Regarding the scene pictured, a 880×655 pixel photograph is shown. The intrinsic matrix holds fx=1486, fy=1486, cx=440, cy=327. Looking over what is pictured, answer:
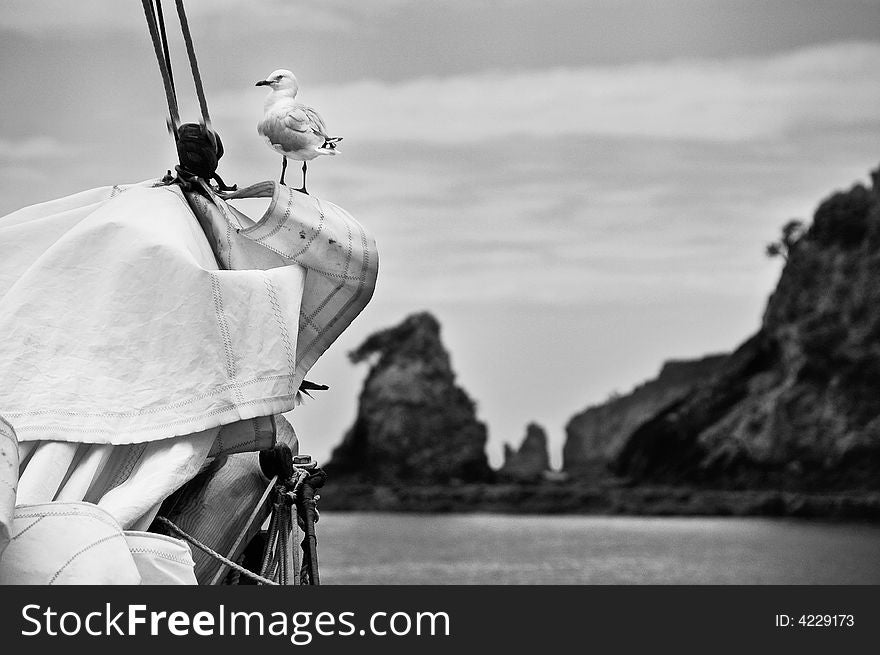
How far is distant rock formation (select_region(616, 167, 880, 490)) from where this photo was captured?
95875mm

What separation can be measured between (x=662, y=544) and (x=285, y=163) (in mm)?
83659

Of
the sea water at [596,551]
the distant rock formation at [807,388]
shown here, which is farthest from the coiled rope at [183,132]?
the distant rock formation at [807,388]

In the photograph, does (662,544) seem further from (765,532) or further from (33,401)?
(33,401)

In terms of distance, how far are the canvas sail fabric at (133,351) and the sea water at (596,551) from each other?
174ft

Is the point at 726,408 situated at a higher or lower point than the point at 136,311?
higher

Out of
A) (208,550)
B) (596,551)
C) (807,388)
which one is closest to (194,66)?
(208,550)

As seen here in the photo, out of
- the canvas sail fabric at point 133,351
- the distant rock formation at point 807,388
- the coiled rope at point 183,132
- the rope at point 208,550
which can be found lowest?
the rope at point 208,550

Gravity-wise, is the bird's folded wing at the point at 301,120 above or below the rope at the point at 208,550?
above

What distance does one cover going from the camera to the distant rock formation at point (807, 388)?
95.9 metres

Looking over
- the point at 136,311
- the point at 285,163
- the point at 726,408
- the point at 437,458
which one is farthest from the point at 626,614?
the point at 437,458

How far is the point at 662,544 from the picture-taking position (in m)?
88.4

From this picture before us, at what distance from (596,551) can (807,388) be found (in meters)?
21.8

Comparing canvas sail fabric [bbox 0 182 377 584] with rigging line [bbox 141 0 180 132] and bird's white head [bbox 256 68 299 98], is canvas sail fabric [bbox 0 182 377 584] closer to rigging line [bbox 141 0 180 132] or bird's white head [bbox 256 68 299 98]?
rigging line [bbox 141 0 180 132]

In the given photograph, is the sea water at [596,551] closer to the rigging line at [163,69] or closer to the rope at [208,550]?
the rigging line at [163,69]
